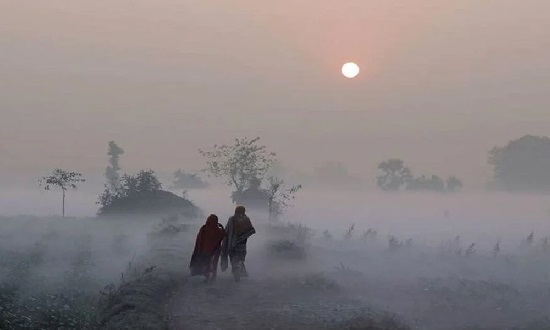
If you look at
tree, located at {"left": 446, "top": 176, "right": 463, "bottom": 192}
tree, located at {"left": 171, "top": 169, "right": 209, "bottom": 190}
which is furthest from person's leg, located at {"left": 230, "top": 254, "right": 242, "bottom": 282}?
tree, located at {"left": 446, "top": 176, "right": 463, "bottom": 192}

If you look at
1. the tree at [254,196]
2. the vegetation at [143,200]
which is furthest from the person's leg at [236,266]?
the tree at [254,196]

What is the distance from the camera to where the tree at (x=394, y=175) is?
142 meters

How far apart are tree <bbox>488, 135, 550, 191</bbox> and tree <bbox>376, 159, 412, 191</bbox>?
74.0 feet

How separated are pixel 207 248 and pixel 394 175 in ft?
424

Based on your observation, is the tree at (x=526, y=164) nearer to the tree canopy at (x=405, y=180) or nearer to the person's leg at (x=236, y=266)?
the tree canopy at (x=405, y=180)

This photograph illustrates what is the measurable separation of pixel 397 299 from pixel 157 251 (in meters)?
11.5

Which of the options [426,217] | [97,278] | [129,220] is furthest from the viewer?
[426,217]

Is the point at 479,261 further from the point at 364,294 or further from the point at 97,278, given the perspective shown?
the point at 97,278

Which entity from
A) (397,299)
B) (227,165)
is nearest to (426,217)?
(227,165)

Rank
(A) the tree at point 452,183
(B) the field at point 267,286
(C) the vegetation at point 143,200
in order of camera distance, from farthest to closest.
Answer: (A) the tree at point 452,183 → (C) the vegetation at point 143,200 → (B) the field at point 267,286

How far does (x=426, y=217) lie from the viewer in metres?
89.2

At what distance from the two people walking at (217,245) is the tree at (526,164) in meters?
119

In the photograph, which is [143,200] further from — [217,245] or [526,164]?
[526,164]

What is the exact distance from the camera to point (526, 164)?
414ft
